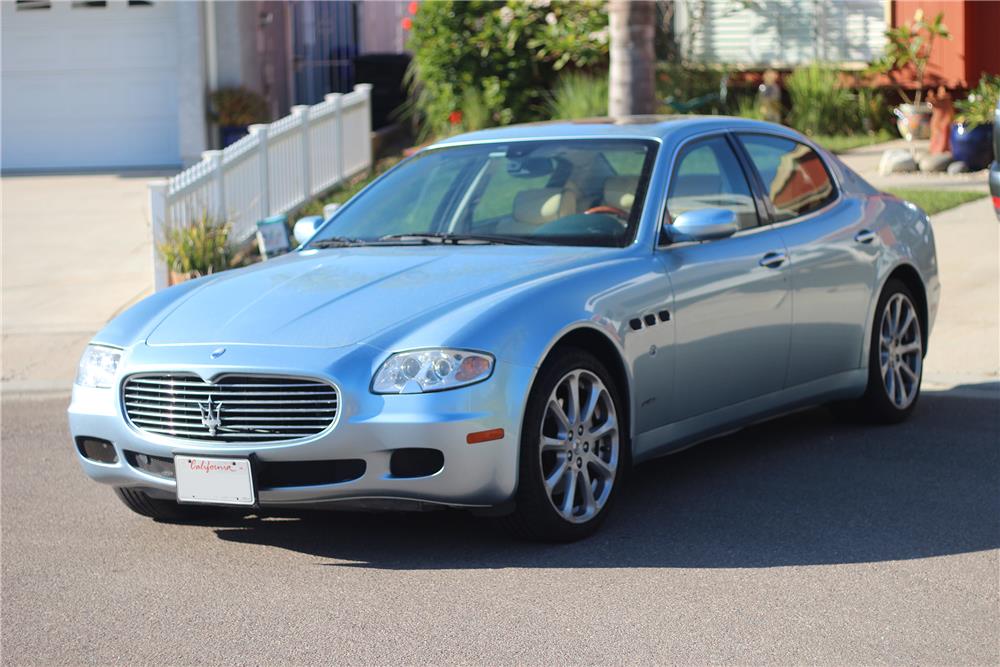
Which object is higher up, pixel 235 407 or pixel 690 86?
pixel 690 86

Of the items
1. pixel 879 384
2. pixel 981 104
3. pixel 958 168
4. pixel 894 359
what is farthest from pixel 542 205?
pixel 981 104

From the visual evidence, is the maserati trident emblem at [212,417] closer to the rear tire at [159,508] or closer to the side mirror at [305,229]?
the rear tire at [159,508]

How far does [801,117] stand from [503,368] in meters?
14.5

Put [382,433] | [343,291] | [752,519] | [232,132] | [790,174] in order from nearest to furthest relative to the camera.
→ [382,433], [343,291], [752,519], [790,174], [232,132]

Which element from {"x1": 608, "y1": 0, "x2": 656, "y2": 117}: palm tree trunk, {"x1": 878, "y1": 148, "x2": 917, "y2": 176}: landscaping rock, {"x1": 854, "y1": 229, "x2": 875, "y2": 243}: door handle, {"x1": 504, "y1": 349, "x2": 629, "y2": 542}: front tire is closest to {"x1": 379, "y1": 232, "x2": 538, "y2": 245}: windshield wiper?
{"x1": 504, "y1": 349, "x2": 629, "y2": 542}: front tire

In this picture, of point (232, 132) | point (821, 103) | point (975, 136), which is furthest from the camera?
point (232, 132)

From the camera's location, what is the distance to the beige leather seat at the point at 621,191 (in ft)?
21.7

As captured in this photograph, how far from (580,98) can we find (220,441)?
13.4m

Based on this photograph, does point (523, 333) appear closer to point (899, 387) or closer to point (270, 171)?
point (899, 387)

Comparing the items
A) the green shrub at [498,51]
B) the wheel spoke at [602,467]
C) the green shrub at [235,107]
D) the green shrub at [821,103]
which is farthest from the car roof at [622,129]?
the green shrub at [235,107]

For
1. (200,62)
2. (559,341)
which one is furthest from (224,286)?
(200,62)

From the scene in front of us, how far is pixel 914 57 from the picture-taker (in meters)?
18.2

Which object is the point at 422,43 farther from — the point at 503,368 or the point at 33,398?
the point at 503,368

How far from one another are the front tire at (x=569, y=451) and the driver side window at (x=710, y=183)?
1.08 metres
